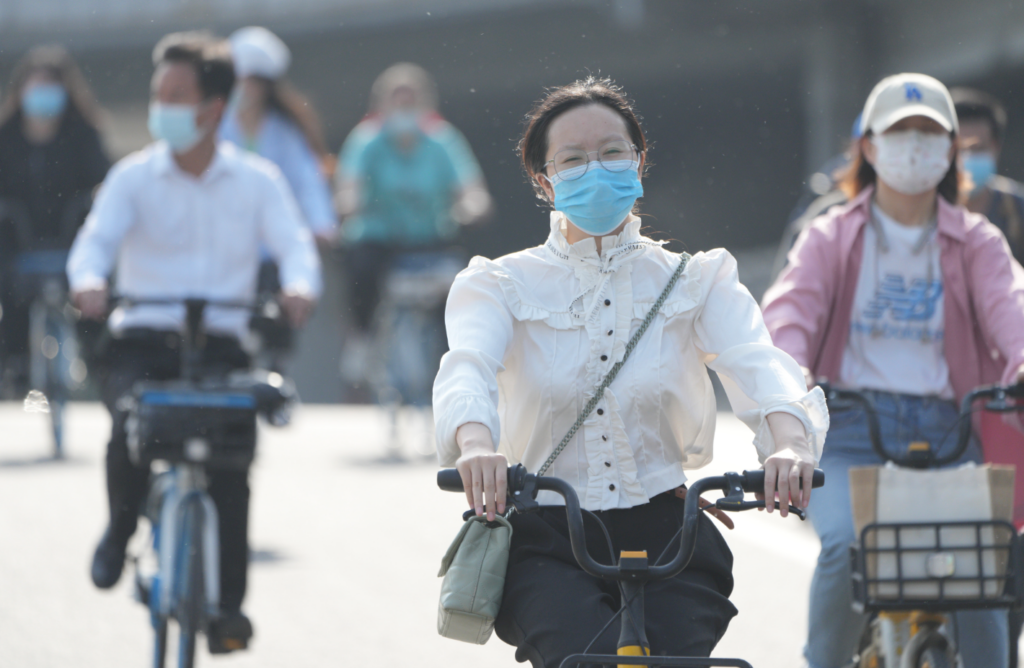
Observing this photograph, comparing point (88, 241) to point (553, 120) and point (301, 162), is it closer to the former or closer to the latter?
point (553, 120)

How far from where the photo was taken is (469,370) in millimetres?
3314

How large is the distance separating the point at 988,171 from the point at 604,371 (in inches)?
155

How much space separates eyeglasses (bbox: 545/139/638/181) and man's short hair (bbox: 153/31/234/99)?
2977mm

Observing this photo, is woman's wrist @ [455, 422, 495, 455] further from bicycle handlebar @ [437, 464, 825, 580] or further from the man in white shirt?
the man in white shirt

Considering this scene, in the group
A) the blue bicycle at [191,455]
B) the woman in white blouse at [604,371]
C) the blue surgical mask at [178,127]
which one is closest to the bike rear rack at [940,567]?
the woman in white blouse at [604,371]

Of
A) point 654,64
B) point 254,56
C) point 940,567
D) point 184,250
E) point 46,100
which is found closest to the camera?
point 940,567

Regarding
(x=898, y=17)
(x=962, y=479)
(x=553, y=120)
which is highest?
(x=898, y=17)

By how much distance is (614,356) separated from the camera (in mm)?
3508

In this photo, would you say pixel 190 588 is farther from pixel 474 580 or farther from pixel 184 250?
pixel 474 580

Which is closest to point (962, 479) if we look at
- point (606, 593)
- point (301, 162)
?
point (606, 593)

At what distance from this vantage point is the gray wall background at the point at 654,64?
2203 cm

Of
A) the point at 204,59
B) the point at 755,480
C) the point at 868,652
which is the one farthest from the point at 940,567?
the point at 204,59

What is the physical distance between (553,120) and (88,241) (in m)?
2.80

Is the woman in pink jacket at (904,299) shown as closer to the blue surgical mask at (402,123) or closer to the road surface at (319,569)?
the road surface at (319,569)
